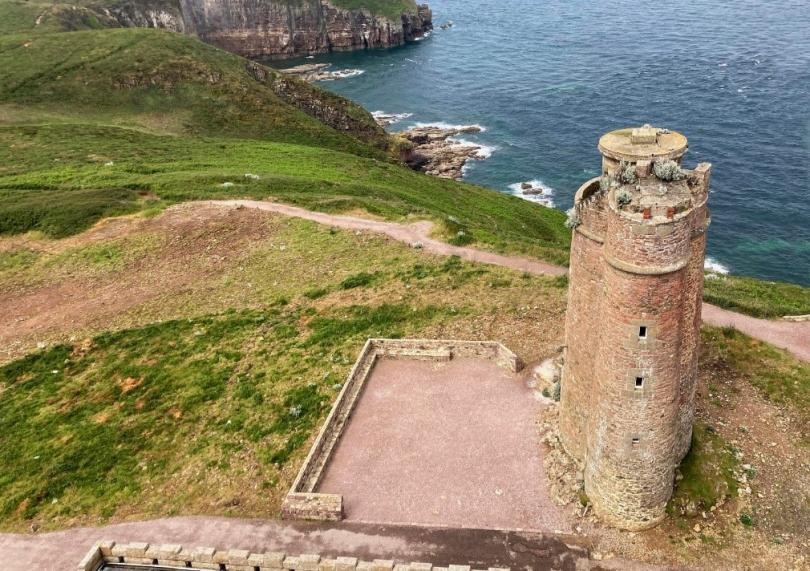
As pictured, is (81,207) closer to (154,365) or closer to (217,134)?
(154,365)

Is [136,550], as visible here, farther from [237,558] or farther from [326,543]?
[326,543]

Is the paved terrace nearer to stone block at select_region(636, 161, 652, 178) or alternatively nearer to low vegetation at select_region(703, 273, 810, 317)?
stone block at select_region(636, 161, 652, 178)

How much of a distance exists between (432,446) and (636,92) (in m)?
109

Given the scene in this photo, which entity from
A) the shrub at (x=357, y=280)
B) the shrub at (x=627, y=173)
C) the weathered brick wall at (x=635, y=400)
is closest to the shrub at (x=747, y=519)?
the weathered brick wall at (x=635, y=400)

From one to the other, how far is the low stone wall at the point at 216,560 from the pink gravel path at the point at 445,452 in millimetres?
2742

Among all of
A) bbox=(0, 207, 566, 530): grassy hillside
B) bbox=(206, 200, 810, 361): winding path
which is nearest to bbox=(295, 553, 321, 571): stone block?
bbox=(0, 207, 566, 530): grassy hillside

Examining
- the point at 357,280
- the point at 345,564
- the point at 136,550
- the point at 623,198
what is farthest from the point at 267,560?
the point at 357,280

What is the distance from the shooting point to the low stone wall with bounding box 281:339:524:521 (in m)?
25.9

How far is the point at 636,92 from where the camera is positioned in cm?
12100

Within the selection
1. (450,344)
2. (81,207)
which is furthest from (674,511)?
(81,207)

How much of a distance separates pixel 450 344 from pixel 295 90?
276 ft

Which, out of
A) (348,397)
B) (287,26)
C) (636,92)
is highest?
(287,26)

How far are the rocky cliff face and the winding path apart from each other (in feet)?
462

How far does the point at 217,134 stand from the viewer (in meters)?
92.2
